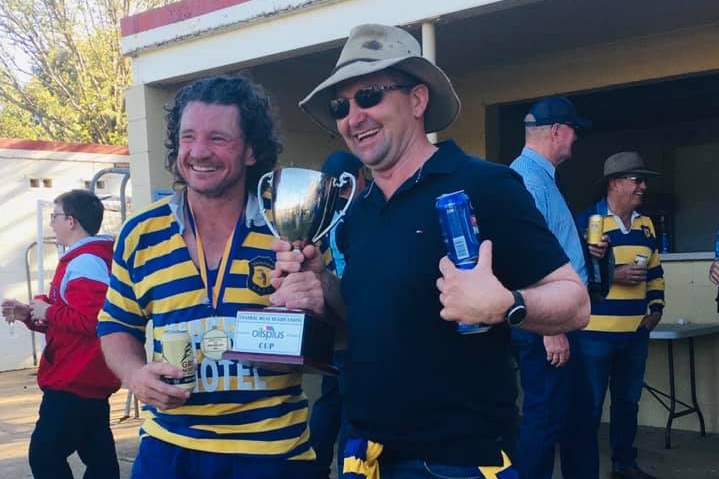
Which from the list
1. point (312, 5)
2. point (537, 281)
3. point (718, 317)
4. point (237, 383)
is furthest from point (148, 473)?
point (718, 317)

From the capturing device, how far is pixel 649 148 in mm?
9852

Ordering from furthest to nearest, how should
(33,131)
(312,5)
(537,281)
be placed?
(33,131) → (312,5) → (537,281)

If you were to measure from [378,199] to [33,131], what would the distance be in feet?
82.7

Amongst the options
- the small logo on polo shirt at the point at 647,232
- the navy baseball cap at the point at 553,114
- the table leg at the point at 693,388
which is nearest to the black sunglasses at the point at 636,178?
the small logo on polo shirt at the point at 647,232

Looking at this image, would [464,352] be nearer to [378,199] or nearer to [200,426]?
[378,199]

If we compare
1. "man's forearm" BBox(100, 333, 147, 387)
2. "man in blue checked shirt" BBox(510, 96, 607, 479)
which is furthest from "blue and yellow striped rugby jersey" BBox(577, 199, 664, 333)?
"man's forearm" BBox(100, 333, 147, 387)

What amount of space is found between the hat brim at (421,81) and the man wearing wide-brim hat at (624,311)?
282cm

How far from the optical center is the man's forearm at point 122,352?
2338mm

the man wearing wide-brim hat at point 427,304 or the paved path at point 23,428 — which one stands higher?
the man wearing wide-brim hat at point 427,304

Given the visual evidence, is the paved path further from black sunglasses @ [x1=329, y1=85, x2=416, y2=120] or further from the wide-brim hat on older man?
black sunglasses @ [x1=329, y1=85, x2=416, y2=120]

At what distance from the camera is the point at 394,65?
2.17m

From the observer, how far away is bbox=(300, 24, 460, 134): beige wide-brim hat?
2.19m

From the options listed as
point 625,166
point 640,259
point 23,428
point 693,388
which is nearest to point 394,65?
point 625,166

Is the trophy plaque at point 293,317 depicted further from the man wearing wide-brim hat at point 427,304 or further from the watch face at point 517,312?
the watch face at point 517,312
